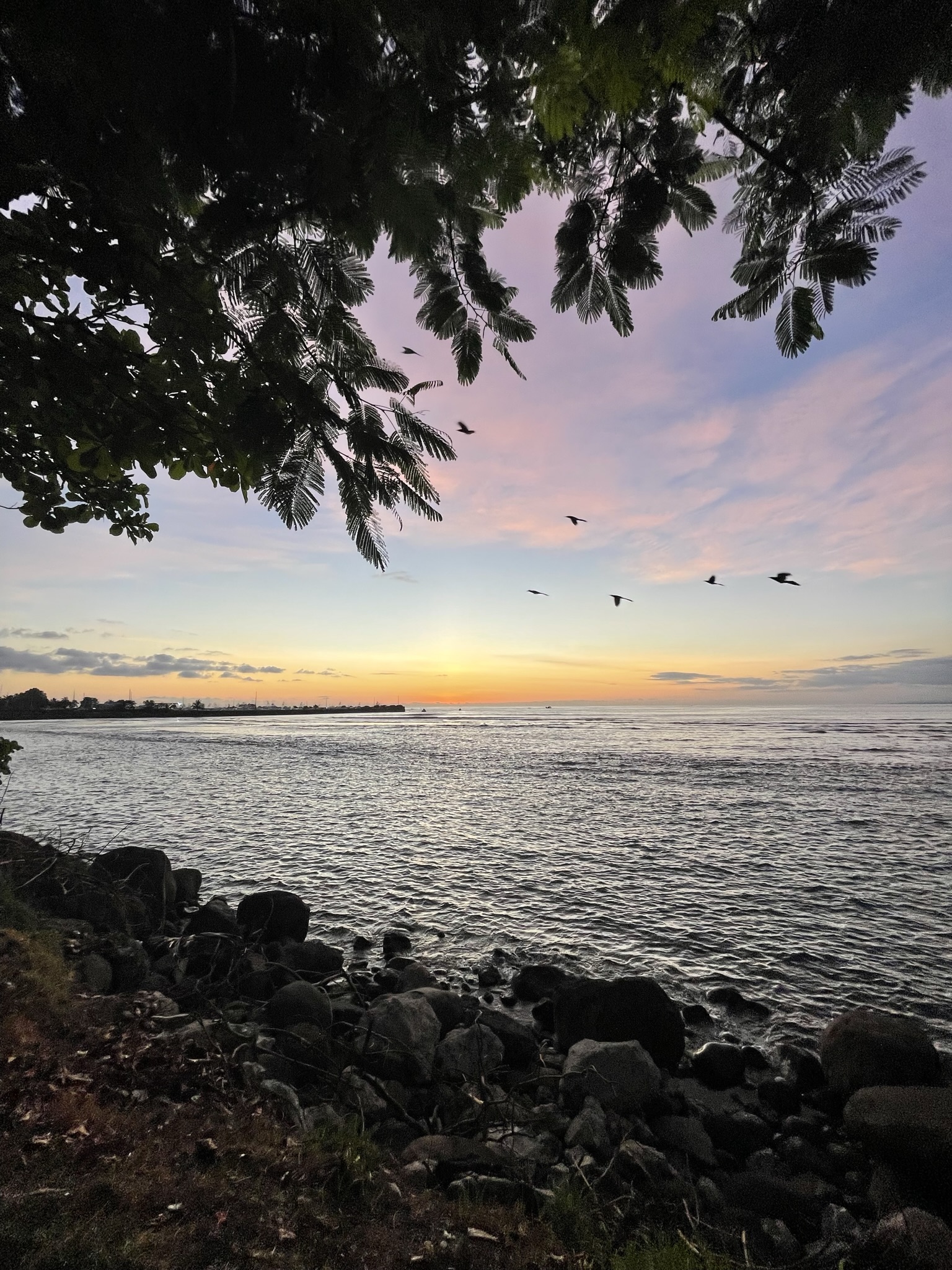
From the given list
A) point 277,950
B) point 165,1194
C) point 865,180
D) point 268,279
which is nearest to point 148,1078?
point 165,1194

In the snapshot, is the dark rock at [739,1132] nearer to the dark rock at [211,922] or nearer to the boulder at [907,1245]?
the boulder at [907,1245]

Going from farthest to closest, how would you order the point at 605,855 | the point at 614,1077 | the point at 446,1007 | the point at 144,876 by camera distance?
the point at 605,855
the point at 144,876
the point at 446,1007
the point at 614,1077

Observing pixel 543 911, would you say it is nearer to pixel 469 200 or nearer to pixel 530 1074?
pixel 530 1074

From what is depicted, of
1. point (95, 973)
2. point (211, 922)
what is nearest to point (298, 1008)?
point (95, 973)

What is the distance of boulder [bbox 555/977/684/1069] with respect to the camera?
235 inches

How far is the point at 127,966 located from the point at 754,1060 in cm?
740

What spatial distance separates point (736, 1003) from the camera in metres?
7.18

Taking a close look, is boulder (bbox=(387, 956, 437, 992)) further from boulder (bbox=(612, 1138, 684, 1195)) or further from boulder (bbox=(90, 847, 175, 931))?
boulder (bbox=(90, 847, 175, 931))

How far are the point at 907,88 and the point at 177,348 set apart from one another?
345 centimetres

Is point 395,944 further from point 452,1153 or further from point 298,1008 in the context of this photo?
point 452,1153

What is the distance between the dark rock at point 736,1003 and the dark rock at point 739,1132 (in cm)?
212

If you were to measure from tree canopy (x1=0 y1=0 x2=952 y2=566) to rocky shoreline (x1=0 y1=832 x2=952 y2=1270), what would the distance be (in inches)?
194

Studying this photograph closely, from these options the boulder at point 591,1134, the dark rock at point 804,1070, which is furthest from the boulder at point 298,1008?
the dark rock at point 804,1070

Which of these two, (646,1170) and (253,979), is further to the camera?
(253,979)
